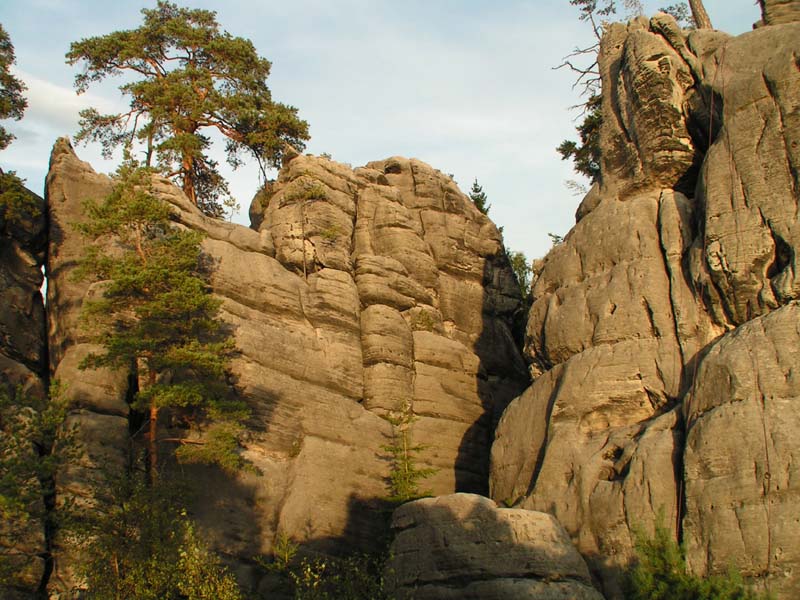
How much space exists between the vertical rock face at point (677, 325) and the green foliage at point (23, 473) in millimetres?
14360

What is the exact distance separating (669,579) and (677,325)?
355 inches

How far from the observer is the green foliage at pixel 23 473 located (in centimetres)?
2298

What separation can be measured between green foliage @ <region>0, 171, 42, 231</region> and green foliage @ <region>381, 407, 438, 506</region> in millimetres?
15903

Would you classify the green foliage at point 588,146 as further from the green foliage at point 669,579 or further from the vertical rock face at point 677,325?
the green foliage at point 669,579

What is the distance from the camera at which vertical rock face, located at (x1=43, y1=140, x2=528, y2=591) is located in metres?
31.8

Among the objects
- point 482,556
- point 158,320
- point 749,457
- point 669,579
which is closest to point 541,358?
point 749,457

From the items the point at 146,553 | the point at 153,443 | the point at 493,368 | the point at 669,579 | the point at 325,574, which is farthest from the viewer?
the point at 493,368

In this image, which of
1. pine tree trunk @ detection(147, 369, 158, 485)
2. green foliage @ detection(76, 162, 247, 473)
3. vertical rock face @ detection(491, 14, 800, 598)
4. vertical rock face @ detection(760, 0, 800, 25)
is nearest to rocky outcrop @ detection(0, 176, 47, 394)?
green foliage @ detection(76, 162, 247, 473)

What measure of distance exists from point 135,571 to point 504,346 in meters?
24.3

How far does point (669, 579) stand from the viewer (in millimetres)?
24016

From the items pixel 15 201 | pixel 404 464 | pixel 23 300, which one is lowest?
pixel 404 464

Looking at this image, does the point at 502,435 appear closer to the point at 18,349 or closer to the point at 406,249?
the point at 406,249

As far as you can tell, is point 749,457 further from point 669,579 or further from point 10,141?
point 10,141

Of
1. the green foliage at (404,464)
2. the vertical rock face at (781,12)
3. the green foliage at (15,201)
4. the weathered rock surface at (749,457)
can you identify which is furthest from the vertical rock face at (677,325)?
the green foliage at (15,201)
